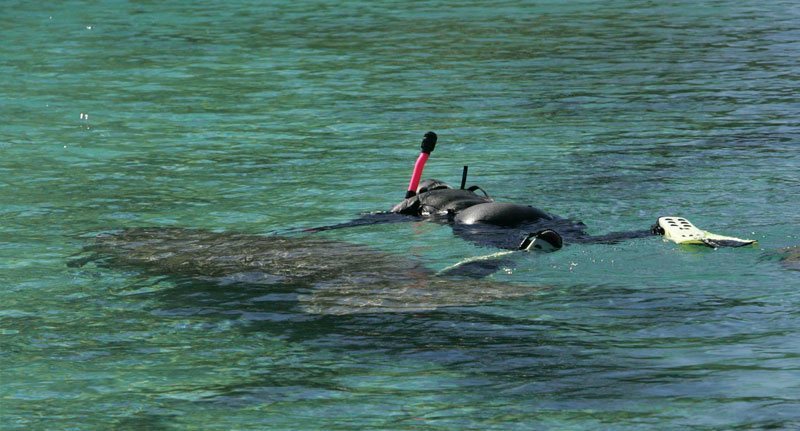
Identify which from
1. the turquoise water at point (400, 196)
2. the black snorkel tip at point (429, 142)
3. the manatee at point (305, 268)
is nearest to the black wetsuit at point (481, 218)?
the turquoise water at point (400, 196)

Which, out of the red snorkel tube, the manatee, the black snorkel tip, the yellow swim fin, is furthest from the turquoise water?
the black snorkel tip

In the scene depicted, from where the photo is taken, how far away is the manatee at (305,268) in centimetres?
930

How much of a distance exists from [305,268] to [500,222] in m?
1.58

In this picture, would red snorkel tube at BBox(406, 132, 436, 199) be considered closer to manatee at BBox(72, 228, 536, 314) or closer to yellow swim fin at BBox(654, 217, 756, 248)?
manatee at BBox(72, 228, 536, 314)

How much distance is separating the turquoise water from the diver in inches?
4.9

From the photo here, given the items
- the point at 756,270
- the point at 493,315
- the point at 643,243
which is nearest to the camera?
the point at 493,315

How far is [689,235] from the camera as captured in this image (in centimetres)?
1029

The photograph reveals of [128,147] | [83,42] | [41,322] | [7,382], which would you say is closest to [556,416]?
[7,382]

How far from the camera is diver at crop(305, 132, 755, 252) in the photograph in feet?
33.5

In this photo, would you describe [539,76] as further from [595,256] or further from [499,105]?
[595,256]

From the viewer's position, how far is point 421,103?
18.4 metres

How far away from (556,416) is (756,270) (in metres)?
3.14

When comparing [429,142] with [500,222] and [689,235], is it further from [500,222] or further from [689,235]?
[689,235]

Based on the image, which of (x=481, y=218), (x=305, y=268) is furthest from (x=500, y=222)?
(x=305, y=268)
